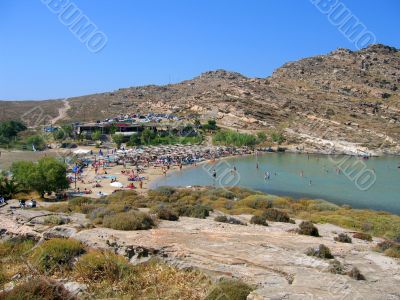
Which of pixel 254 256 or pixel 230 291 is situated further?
pixel 254 256

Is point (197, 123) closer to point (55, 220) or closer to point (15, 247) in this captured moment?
point (55, 220)

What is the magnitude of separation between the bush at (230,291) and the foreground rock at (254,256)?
0.20 m

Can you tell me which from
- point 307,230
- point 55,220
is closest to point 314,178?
point 307,230

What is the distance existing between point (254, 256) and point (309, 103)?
12331 cm

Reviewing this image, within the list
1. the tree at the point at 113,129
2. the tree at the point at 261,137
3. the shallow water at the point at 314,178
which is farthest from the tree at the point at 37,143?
the tree at the point at 261,137

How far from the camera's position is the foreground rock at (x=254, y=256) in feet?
24.3

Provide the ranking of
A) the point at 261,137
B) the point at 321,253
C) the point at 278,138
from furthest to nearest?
the point at 278,138 < the point at 261,137 < the point at 321,253

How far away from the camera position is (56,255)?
9172mm

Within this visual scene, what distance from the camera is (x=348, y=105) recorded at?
12888 cm

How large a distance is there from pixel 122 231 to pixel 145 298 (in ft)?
15.2

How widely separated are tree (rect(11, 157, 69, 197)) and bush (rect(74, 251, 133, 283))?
95.1 feet

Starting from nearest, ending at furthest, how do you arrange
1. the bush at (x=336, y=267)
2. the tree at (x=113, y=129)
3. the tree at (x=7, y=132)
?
the bush at (x=336, y=267) → the tree at (x=7, y=132) → the tree at (x=113, y=129)

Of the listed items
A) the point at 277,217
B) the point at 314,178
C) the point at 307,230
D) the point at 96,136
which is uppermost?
the point at 96,136

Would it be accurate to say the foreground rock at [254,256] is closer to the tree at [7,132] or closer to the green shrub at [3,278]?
the green shrub at [3,278]
